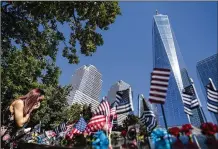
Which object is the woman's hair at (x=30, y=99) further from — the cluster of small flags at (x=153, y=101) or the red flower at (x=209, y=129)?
the red flower at (x=209, y=129)

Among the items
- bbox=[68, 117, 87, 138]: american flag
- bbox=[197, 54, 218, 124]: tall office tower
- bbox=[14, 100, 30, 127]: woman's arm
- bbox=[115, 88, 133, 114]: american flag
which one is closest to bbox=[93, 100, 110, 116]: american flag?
bbox=[115, 88, 133, 114]: american flag

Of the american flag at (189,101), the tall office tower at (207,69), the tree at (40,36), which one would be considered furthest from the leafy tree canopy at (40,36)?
the tall office tower at (207,69)

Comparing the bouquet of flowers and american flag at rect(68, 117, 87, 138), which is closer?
the bouquet of flowers

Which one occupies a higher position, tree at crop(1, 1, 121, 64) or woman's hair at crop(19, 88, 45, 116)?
tree at crop(1, 1, 121, 64)

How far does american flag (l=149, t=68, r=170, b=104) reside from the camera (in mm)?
8531

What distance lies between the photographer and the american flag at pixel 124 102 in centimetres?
1185

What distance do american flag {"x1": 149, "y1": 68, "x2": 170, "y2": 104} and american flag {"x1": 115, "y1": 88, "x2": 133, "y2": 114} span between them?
3.06 m

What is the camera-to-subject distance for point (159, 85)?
8750mm

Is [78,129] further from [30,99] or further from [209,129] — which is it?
[209,129]

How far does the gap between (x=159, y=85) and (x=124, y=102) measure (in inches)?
144

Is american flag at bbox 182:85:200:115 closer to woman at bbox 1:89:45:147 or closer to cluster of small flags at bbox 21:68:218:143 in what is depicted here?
cluster of small flags at bbox 21:68:218:143

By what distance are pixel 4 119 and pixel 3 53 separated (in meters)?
6.13

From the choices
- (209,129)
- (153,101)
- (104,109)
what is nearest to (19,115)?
(153,101)

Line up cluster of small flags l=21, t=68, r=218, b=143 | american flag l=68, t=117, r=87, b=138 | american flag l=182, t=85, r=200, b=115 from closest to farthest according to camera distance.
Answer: cluster of small flags l=21, t=68, r=218, b=143
american flag l=182, t=85, r=200, b=115
american flag l=68, t=117, r=87, b=138
